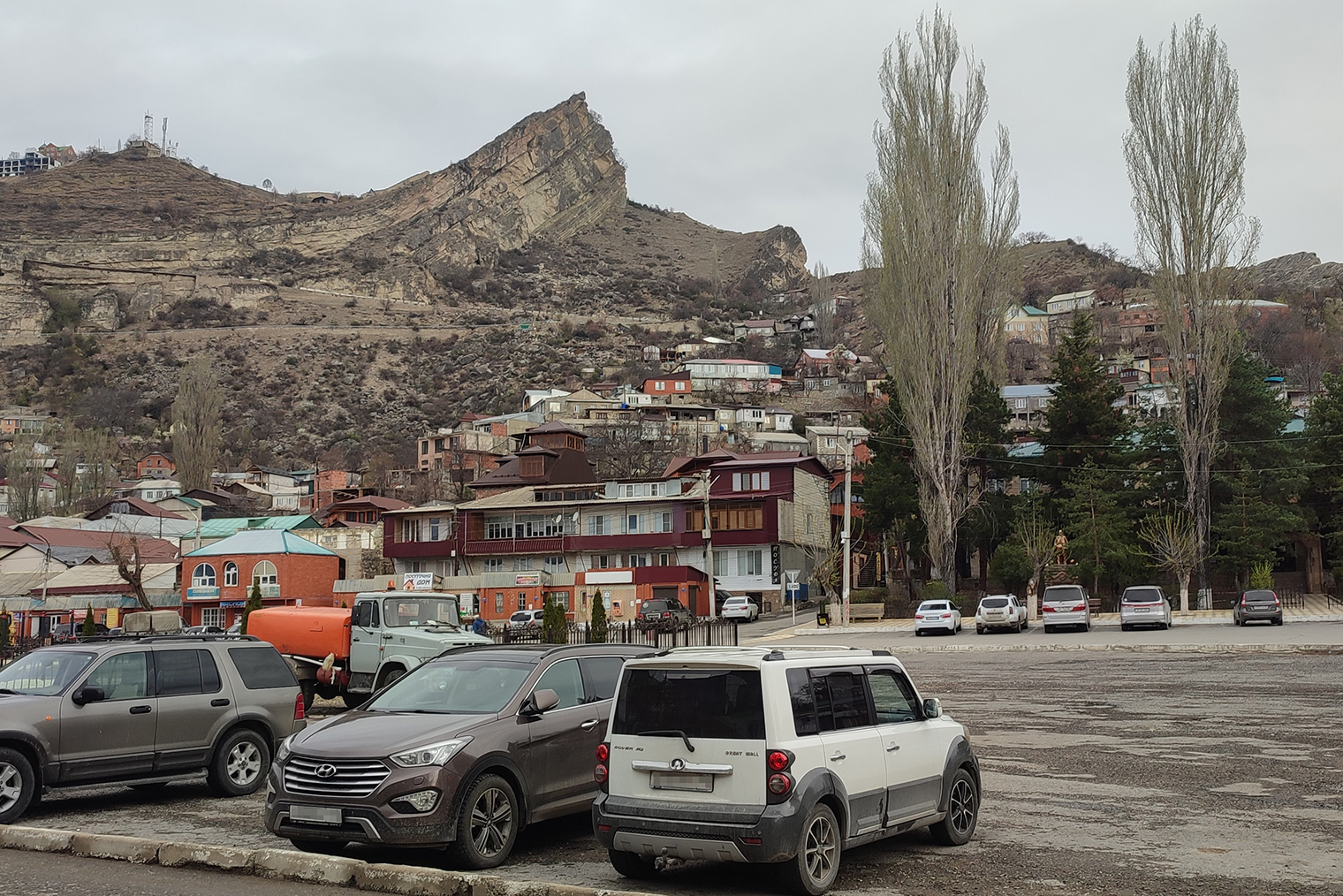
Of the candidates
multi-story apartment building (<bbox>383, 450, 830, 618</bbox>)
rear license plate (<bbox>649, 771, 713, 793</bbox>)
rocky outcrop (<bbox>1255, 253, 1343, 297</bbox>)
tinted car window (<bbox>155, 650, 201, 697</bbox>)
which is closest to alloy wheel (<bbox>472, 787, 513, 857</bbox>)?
rear license plate (<bbox>649, 771, 713, 793</bbox>)

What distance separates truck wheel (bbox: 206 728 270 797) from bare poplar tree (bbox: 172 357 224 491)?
322 ft

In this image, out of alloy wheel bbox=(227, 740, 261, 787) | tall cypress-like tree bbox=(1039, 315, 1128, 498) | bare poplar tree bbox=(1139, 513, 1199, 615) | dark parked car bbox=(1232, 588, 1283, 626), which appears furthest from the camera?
tall cypress-like tree bbox=(1039, 315, 1128, 498)

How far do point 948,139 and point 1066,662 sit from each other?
107 ft

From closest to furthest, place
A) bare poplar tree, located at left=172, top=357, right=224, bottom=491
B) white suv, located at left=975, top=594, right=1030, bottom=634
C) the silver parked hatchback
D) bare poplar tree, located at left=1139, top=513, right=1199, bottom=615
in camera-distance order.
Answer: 1. the silver parked hatchback
2. white suv, located at left=975, top=594, right=1030, bottom=634
3. bare poplar tree, located at left=1139, top=513, right=1199, bottom=615
4. bare poplar tree, located at left=172, top=357, right=224, bottom=491

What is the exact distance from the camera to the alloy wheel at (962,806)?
30.8ft

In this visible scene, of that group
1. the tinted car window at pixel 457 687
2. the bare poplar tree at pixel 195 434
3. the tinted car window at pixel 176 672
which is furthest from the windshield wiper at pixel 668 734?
the bare poplar tree at pixel 195 434

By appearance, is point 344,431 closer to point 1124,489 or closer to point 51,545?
point 51,545

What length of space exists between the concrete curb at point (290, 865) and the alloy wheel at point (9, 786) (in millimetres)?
990

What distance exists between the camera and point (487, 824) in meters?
8.80

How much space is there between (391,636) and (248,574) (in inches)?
1442

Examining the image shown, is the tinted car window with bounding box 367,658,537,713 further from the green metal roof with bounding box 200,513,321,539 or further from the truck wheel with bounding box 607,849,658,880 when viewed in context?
A: the green metal roof with bounding box 200,513,321,539

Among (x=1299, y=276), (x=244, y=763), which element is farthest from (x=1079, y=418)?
(x=1299, y=276)

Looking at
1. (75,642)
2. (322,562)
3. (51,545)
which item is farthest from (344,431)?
(75,642)

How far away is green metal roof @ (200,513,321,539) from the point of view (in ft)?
251
